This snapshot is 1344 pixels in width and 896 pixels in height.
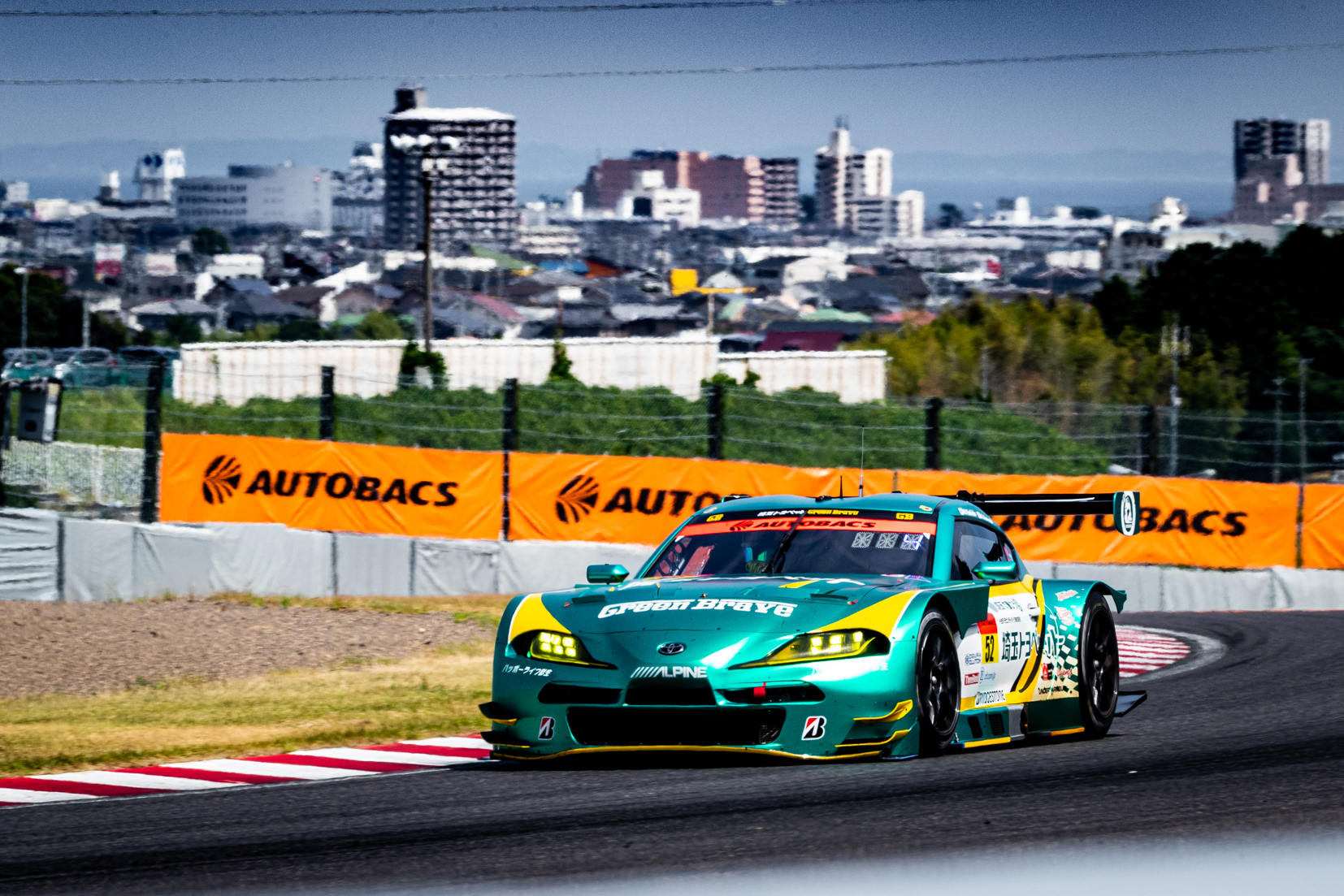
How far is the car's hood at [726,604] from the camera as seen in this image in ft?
25.8

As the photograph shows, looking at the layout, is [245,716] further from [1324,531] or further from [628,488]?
[1324,531]

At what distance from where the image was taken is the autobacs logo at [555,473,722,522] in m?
24.6

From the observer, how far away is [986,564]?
8797mm

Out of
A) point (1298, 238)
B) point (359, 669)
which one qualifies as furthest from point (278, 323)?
point (359, 669)

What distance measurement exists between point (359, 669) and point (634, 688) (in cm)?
722

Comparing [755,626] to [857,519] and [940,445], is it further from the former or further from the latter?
[940,445]

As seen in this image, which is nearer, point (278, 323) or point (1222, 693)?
point (1222, 693)

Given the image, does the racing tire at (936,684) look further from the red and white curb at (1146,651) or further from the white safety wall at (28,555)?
the white safety wall at (28,555)

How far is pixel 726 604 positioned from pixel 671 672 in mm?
471

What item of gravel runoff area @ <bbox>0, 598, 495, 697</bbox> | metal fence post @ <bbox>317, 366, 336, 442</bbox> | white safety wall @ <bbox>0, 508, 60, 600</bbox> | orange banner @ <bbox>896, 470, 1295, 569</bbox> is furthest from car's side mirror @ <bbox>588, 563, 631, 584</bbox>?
metal fence post @ <bbox>317, 366, 336, 442</bbox>

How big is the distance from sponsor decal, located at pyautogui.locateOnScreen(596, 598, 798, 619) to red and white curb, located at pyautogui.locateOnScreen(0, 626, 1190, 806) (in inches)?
62.4

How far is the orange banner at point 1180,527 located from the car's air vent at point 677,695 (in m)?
17.5

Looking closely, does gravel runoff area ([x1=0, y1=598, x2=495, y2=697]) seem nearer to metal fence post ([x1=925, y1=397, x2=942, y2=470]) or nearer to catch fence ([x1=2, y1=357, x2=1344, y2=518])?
catch fence ([x1=2, y1=357, x2=1344, y2=518])

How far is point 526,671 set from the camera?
26.6ft
